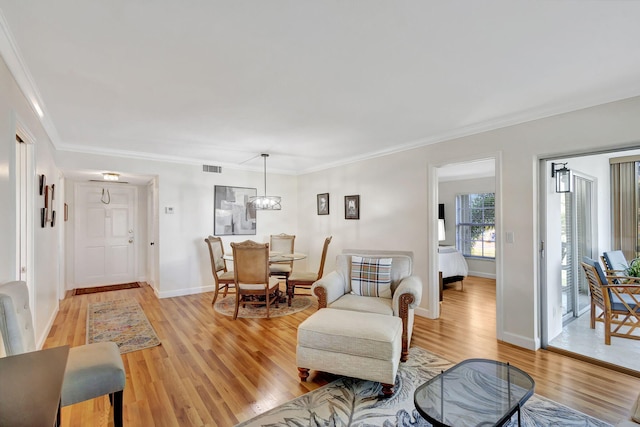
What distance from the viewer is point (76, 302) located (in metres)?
4.87

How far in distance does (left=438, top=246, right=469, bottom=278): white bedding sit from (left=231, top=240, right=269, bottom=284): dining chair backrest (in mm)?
3228

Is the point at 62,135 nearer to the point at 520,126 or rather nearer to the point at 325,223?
the point at 325,223

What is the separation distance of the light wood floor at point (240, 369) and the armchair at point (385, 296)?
1.89 ft

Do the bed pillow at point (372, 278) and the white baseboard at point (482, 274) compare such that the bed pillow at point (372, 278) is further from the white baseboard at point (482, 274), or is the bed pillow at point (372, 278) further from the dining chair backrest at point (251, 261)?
the white baseboard at point (482, 274)

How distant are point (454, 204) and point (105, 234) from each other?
7916 mm

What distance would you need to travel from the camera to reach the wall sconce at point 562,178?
3.18 meters

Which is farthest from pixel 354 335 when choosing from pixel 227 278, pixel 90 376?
pixel 227 278

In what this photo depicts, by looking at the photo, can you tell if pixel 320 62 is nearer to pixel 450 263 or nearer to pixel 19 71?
pixel 19 71

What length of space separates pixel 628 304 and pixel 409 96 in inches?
118

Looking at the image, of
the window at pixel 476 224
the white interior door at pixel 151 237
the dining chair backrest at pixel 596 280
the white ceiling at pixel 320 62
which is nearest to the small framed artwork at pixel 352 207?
the white ceiling at pixel 320 62

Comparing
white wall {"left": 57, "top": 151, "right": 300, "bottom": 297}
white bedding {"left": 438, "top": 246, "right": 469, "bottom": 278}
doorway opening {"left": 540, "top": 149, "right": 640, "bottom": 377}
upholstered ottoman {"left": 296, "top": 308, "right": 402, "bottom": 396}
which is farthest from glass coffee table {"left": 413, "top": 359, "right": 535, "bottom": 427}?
white wall {"left": 57, "top": 151, "right": 300, "bottom": 297}

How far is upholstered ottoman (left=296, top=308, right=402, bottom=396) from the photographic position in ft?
7.25

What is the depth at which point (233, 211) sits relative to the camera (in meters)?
5.82

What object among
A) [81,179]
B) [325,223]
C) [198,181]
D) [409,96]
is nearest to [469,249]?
[325,223]
